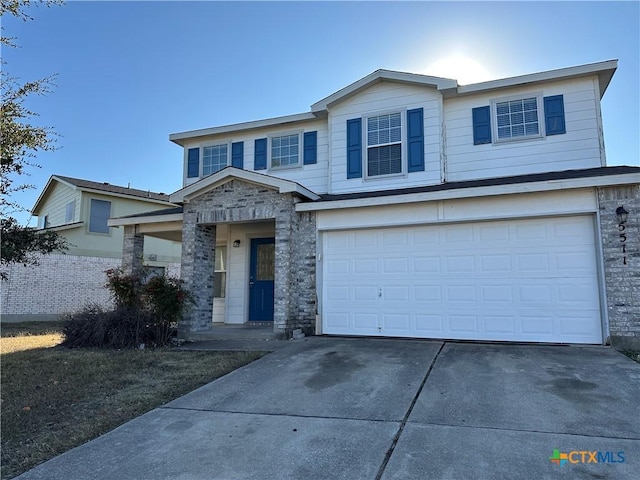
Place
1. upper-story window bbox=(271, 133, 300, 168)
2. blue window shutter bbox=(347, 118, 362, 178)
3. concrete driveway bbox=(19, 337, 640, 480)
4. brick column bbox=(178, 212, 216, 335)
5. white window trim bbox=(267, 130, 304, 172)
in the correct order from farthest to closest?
upper-story window bbox=(271, 133, 300, 168)
white window trim bbox=(267, 130, 304, 172)
blue window shutter bbox=(347, 118, 362, 178)
brick column bbox=(178, 212, 216, 335)
concrete driveway bbox=(19, 337, 640, 480)

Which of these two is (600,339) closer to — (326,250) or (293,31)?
(326,250)

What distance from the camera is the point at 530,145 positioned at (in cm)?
975

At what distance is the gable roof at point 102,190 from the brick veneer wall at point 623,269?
1670 cm

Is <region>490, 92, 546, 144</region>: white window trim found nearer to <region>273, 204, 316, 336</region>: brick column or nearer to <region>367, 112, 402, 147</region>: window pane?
<region>367, 112, 402, 147</region>: window pane

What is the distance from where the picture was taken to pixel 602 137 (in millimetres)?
9359

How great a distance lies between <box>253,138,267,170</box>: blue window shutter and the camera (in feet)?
40.5

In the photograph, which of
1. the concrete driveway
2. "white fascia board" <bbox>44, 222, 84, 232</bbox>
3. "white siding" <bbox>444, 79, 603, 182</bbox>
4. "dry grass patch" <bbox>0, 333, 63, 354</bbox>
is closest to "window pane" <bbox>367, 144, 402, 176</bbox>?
"white siding" <bbox>444, 79, 603, 182</bbox>

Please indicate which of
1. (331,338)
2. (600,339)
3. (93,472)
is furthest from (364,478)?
(600,339)

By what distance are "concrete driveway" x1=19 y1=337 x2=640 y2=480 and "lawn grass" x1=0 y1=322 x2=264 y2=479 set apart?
0.33 m

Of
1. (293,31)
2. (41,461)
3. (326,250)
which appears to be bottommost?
(41,461)

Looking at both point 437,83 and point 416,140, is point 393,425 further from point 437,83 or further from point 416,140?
point 437,83

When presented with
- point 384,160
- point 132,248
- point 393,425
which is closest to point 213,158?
point 132,248

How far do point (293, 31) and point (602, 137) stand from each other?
726 centimetres

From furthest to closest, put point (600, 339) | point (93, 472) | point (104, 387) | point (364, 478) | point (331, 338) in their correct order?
point (331, 338) → point (600, 339) → point (104, 387) → point (93, 472) → point (364, 478)
